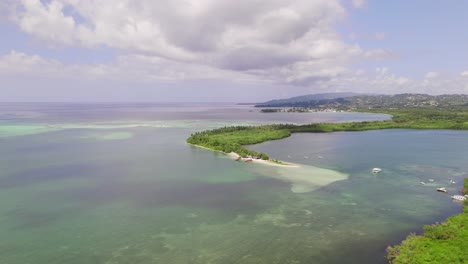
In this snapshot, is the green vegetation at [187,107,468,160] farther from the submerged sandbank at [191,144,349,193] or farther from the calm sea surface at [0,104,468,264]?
the calm sea surface at [0,104,468,264]

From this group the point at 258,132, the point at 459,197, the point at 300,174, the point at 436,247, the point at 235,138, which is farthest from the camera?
the point at 258,132

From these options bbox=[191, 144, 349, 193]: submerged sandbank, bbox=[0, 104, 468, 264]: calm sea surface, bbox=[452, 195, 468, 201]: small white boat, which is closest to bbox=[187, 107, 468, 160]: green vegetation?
bbox=[191, 144, 349, 193]: submerged sandbank

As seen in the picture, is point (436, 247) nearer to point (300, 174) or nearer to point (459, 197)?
point (459, 197)

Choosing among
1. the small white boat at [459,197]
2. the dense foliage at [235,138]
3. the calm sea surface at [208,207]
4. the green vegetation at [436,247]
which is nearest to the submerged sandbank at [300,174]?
the calm sea surface at [208,207]

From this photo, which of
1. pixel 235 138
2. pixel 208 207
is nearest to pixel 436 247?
pixel 208 207

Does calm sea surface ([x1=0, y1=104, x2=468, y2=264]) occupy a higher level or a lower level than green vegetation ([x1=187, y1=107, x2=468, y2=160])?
lower

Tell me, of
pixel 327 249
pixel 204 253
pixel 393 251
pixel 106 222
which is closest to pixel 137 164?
pixel 106 222
